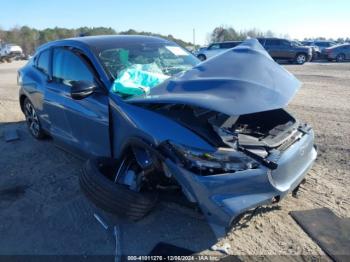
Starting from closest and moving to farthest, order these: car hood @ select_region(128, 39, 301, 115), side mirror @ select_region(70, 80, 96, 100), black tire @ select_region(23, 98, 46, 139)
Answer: car hood @ select_region(128, 39, 301, 115)
side mirror @ select_region(70, 80, 96, 100)
black tire @ select_region(23, 98, 46, 139)

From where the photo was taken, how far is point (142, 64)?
4.15 metres

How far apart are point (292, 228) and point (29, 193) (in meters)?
2.94

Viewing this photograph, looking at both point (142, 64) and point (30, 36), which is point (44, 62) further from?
point (30, 36)

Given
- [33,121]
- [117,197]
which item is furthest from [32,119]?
[117,197]

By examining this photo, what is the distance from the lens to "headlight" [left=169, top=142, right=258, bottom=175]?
2727 mm

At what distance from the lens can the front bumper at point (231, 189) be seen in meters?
2.70

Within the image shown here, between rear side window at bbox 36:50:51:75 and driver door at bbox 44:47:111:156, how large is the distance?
23 cm

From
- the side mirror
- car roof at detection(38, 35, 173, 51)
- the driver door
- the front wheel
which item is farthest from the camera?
the front wheel

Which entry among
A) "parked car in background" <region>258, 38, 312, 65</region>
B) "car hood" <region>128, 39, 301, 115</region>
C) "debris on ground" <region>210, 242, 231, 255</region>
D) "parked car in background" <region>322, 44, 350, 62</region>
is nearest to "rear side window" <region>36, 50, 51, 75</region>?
"car hood" <region>128, 39, 301, 115</region>

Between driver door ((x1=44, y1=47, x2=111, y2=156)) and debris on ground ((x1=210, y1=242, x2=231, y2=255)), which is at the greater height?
driver door ((x1=44, y1=47, x2=111, y2=156))

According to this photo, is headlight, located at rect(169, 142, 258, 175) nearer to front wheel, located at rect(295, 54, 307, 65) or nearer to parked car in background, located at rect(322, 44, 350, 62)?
front wheel, located at rect(295, 54, 307, 65)

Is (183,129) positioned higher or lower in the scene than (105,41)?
lower

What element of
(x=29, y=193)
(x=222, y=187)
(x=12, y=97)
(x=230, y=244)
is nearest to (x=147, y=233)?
(x=230, y=244)

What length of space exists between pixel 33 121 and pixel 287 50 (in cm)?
2088
